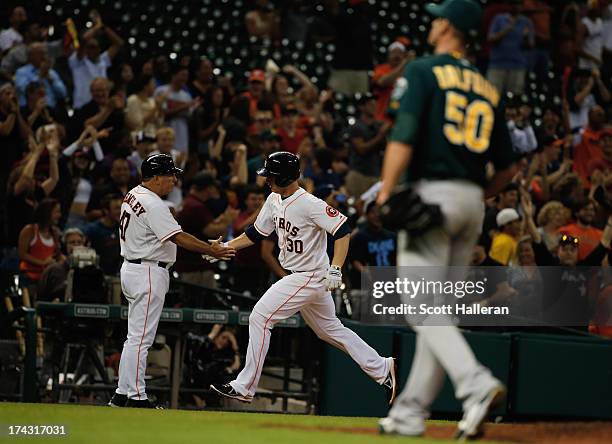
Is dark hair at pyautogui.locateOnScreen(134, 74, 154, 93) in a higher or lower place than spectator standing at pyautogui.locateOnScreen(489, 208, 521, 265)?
higher

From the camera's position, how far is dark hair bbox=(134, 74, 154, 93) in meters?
15.8

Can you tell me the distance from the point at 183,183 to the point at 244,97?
2.02m

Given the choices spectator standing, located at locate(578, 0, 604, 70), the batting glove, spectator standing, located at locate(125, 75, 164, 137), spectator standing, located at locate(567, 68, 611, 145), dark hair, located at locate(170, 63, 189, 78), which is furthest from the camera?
spectator standing, located at locate(578, 0, 604, 70)

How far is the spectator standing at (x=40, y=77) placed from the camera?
603 inches

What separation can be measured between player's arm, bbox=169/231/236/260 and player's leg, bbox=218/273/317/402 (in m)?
0.51

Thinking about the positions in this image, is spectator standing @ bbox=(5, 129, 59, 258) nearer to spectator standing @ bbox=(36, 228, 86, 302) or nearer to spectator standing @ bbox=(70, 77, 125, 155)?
spectator standing @ bbox=(70, 77, 125, 155)

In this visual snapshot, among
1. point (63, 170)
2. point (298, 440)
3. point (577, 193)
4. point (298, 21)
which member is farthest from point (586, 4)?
point (298, 440)

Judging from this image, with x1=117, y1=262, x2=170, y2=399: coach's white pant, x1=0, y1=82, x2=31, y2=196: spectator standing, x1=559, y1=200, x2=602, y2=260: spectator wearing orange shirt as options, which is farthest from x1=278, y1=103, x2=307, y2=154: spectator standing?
x1=117, y1=262, x2=170, y2=399: coach's white pant

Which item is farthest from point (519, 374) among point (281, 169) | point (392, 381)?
point (281, 169)

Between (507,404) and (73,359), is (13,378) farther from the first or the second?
(507,404)

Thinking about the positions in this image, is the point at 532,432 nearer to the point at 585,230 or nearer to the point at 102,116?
the point at 585,230

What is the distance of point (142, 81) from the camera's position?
15.8 metres

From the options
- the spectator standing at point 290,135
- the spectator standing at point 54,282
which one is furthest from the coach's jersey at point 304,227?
the spectator standing at point 290,135

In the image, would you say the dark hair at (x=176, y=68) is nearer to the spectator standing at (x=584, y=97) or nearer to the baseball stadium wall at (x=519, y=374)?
the baseball stadium wall at (x=519, y=374)
